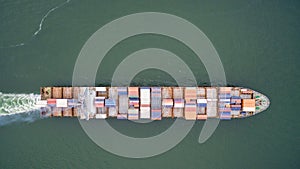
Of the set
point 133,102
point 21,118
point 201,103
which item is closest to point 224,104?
point 201,103

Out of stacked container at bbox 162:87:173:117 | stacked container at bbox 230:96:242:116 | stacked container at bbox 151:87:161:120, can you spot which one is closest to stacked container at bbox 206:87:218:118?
stacked container at bbox 230:96:242:116

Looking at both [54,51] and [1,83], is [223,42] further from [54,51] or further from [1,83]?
[1,83]

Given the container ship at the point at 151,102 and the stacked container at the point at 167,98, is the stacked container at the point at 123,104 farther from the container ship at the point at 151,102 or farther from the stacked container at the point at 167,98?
the stacked container at the point at 167,98

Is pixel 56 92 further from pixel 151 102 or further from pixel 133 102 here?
pixel 151 102

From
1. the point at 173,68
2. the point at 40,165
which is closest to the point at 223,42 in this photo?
the point at 173,68

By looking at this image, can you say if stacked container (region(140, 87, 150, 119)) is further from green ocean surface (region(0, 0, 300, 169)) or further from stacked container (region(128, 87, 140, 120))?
green ocean surface (region(0, 0, 300, 169))

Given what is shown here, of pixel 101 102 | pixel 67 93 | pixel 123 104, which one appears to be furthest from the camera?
pixel 67 93

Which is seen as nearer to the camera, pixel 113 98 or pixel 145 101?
pixel 145 101
